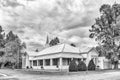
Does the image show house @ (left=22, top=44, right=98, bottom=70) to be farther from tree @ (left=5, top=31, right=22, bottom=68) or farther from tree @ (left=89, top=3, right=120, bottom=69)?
tree @ (left=5, top=31, right=22, bottom=68)

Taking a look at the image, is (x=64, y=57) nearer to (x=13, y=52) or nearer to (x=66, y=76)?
(x=66, y=76)

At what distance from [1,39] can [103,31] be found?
132ft

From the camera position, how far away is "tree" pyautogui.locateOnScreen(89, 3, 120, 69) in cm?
3266

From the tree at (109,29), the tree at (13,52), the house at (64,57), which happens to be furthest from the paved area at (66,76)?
the tree at (13,52)

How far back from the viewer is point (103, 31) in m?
34.7

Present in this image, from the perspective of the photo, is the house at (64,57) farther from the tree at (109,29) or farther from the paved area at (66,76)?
the paved area at (66,76)

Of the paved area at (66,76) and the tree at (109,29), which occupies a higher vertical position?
the tree at (109,29)

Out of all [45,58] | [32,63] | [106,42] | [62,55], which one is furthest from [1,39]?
[106,42]

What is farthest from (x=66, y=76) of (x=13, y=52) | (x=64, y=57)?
(x=13, y=52)

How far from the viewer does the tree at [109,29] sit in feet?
107

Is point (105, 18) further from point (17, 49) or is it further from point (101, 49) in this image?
point (17, 49)

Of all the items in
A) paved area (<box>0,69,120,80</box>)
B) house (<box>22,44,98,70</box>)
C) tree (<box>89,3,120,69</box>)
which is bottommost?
paved area (<box>0,69,120,80</box>)

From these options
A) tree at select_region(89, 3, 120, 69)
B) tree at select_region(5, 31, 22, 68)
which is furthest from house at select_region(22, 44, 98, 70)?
tree at select_region(5, 31, 22, 68)

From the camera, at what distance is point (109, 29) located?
33.8 metres
